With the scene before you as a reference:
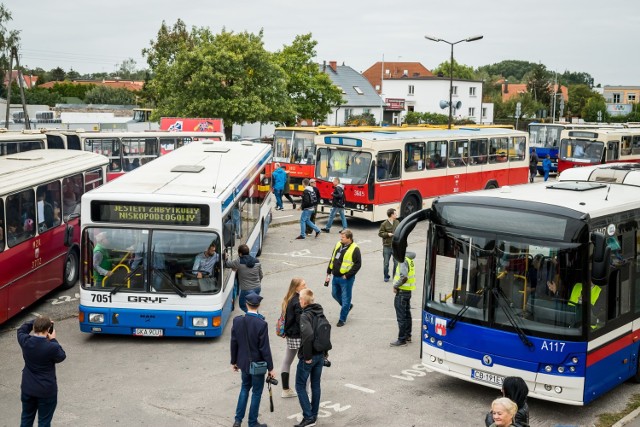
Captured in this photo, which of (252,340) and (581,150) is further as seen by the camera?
(581,150)

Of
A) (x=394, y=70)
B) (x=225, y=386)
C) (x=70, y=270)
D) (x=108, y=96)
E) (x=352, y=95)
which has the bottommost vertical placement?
(x=225, y=386)

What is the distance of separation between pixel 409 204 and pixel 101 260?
592 inches

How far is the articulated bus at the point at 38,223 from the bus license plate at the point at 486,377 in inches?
309

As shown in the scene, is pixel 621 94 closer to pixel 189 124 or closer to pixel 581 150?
pixel 581 150

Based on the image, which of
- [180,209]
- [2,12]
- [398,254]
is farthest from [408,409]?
[2,12]

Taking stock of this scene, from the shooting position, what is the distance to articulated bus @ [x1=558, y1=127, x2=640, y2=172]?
36.8 m

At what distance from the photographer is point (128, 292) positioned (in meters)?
13.2

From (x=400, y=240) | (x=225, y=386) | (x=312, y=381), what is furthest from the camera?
(x=225, y=386)

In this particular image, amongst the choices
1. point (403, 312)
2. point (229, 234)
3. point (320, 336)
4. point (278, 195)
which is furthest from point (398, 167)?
point (320, 336)

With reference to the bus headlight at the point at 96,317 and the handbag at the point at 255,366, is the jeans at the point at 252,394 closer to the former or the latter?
the handbag at the point at 255,366

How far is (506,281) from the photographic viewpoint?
1028 cm

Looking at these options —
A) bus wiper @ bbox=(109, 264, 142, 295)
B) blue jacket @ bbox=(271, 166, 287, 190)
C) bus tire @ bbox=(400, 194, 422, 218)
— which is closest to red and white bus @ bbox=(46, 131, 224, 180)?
blue jacket @ bbox=(271, 166, 287, 190)

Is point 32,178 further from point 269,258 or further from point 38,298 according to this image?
point 269,258

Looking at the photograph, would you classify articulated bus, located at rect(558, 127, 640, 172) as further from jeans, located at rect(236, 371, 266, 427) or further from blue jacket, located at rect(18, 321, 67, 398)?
blue jacket, located at rect(18, 321, 67, 398)
